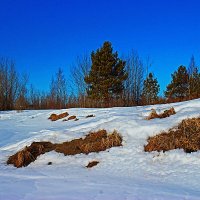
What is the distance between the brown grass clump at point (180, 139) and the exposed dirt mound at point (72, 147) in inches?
32.8

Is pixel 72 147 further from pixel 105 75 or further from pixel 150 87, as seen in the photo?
pixel 150 87

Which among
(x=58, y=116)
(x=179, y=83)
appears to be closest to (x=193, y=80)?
(x=179, y=83)

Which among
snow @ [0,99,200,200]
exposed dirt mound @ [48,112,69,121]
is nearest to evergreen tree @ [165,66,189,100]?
exposed dirt mound @ [48,112,69,121]

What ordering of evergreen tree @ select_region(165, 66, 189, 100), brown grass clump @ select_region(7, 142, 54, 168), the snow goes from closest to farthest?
the snow < brown grass clump @ select_region(7, 142, 54, 168) < evergreen tree @ select_region(165, 66, 189, 100)

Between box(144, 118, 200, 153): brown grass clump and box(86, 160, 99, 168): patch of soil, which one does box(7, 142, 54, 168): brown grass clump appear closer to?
box(86, 160, 99, 168): patch of soil

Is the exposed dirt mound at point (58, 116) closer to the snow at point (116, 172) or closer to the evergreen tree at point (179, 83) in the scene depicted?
the snow at point (116, 172)

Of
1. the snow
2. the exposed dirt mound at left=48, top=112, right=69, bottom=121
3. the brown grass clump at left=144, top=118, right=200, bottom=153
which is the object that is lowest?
the snow

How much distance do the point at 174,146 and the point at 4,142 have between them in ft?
16.5

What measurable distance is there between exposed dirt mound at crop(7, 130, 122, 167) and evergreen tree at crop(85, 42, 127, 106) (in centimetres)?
2289

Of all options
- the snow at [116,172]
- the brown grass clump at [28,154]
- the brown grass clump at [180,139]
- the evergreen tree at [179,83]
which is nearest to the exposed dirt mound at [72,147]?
the brown grass clump at [28,154]

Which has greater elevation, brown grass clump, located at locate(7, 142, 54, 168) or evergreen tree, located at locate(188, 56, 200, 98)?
evergreen tree, located at locate(188, 56, 200, 98)

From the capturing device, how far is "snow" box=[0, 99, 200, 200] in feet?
13.1

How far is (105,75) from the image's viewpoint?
99.1ft

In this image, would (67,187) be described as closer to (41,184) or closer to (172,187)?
(41,184)
